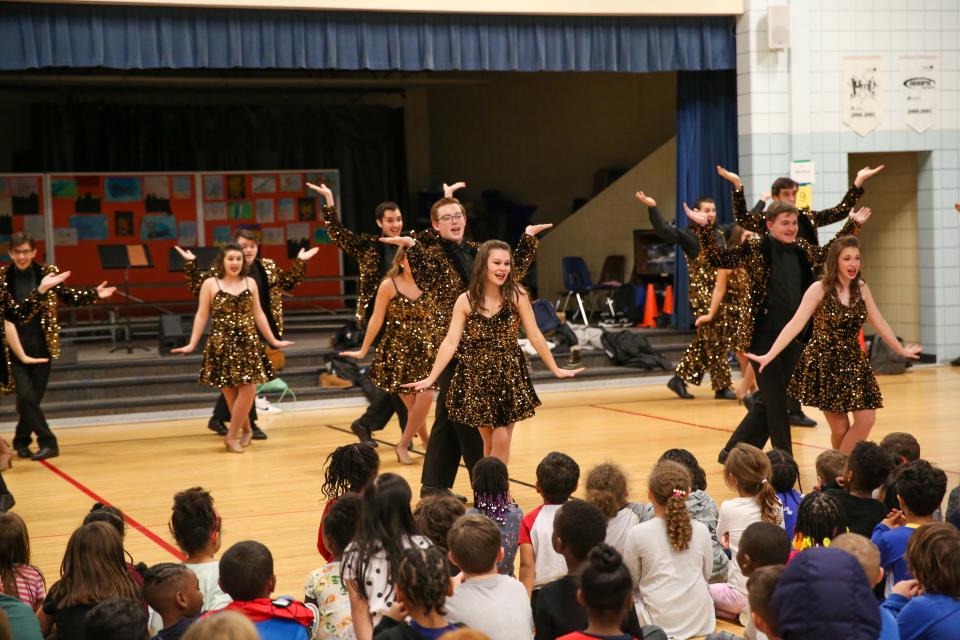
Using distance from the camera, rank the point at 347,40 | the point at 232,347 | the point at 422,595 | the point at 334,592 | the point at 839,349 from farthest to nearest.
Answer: the point at 347,40, the point at 232,347, the point at 839,349, the point at 334,592, the point at 422,595

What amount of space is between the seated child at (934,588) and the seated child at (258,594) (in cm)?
155

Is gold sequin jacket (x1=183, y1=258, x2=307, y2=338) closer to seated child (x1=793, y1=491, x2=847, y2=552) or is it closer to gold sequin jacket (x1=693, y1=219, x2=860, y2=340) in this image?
gold sequin jacket (x1=693, y1=219, x2=860, y2=340)

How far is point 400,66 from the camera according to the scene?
35.3ft

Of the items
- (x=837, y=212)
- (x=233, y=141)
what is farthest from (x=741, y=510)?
(x=233, y=141)

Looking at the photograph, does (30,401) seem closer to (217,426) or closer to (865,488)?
(217,426)

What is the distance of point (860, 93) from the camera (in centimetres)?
1161

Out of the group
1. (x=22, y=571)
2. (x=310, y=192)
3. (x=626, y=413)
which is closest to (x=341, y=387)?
(x=626, y=413)

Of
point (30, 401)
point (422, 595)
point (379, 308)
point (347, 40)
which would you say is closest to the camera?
point (422, 595)

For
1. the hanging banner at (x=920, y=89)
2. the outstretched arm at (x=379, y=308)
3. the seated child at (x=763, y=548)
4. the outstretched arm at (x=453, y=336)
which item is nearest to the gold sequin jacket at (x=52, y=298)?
the outstretched arm at (x=379, y=308)

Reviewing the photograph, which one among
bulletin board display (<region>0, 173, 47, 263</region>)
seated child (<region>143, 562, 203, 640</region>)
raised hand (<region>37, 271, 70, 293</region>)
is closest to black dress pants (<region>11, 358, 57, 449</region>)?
raised hand (<region>37, 271, 70, 293</region>)

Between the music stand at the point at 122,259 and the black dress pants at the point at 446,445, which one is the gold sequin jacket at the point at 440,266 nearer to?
the black dress pants at the point at 446,445

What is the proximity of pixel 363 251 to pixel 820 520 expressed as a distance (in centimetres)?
483

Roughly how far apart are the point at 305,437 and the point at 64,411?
233 centimetres

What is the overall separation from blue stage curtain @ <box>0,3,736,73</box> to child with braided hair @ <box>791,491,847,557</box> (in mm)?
7487
